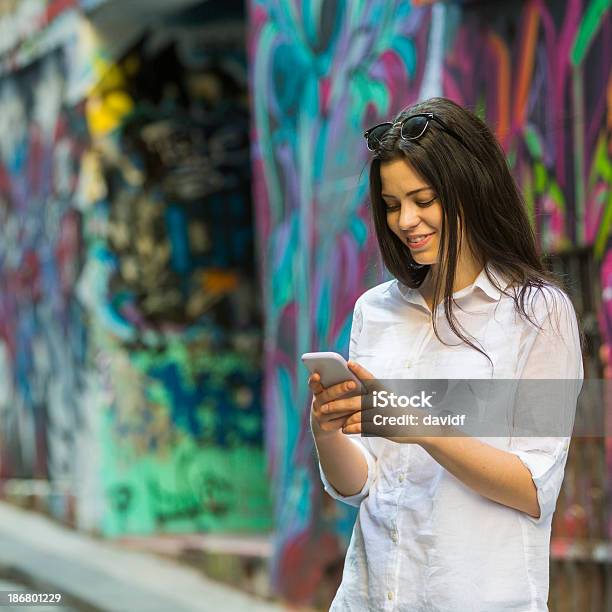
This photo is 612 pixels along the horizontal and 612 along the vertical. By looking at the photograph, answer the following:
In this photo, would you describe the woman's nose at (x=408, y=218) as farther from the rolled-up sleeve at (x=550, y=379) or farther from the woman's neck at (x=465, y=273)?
the rolled-up sleeve at (x=550, y=379)

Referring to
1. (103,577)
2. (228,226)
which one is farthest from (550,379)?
(228,226)

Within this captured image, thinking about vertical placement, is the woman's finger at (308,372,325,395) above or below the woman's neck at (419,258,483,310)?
below

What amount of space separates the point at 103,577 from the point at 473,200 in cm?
614

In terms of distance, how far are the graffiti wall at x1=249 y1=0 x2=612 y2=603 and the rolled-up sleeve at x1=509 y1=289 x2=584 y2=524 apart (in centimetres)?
263

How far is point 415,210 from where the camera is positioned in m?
2.58

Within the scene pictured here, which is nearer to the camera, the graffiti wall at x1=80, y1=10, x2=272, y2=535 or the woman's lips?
the woman's lips

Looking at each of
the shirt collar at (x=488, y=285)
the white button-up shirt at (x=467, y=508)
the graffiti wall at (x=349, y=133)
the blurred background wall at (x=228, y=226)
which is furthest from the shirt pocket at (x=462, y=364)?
the blurred background wall at (x=228, y=226)

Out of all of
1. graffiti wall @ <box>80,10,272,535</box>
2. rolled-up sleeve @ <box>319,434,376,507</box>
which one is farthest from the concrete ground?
rolled-up sleeve @ <box>319,434,376,507</box>

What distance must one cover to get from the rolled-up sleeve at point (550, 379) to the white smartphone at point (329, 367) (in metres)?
0.31

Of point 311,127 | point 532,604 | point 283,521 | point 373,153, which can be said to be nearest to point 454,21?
point 311,127

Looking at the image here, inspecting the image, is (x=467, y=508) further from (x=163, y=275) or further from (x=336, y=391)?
(x=163, y=275)

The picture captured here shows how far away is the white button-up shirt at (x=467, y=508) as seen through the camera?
2486mm

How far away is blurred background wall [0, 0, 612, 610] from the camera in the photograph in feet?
18.1

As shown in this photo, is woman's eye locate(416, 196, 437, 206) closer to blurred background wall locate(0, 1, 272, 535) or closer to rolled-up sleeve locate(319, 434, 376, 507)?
rolled-up sleeve locate(319, 434, 376, 507)
